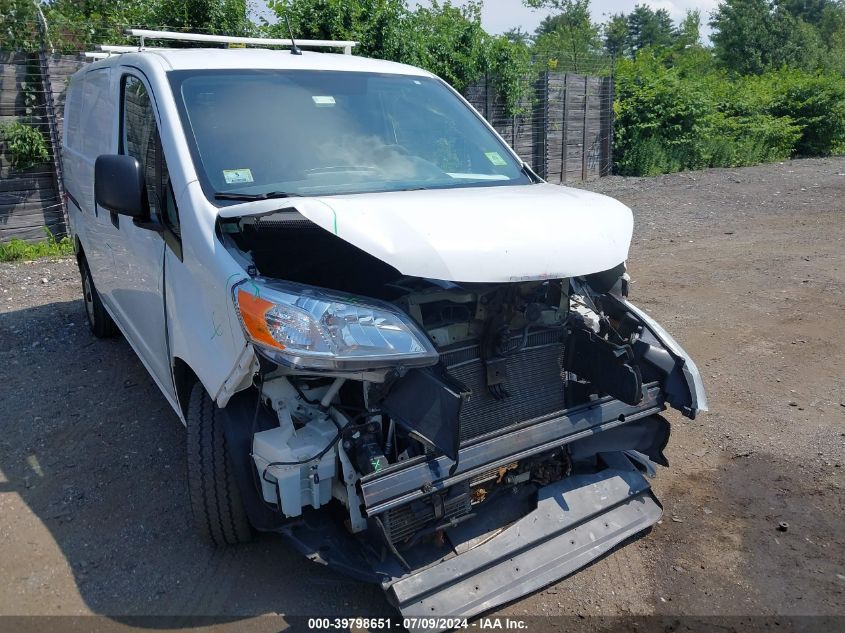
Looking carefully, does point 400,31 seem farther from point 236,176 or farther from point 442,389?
point 442,389

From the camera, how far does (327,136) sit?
12.1 ft

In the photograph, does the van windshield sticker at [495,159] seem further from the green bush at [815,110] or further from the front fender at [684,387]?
the green bush at [815,110]

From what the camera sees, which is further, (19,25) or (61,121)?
(19,25)

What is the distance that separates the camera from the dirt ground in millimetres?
3068

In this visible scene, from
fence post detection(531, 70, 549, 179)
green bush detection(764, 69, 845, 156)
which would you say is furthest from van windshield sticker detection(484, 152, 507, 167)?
green bush detection(764, 69, 845, 156)

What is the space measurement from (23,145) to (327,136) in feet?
22.7

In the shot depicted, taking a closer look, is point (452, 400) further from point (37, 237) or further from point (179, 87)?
point (37, 237)

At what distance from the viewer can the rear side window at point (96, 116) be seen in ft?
14.9

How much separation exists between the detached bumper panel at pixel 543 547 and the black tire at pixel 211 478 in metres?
0.86

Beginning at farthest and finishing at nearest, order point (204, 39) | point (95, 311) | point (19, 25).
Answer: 1. point (19, 25)
2. point (95, 311)
3. point (204, 39)

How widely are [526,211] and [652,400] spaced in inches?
43.5

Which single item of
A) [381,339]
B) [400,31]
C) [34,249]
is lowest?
[34,249]

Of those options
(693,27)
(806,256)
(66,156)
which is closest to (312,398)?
(66,156)

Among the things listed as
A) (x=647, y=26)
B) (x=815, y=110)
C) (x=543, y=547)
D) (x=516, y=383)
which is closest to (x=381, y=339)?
(x=516, y=383)
